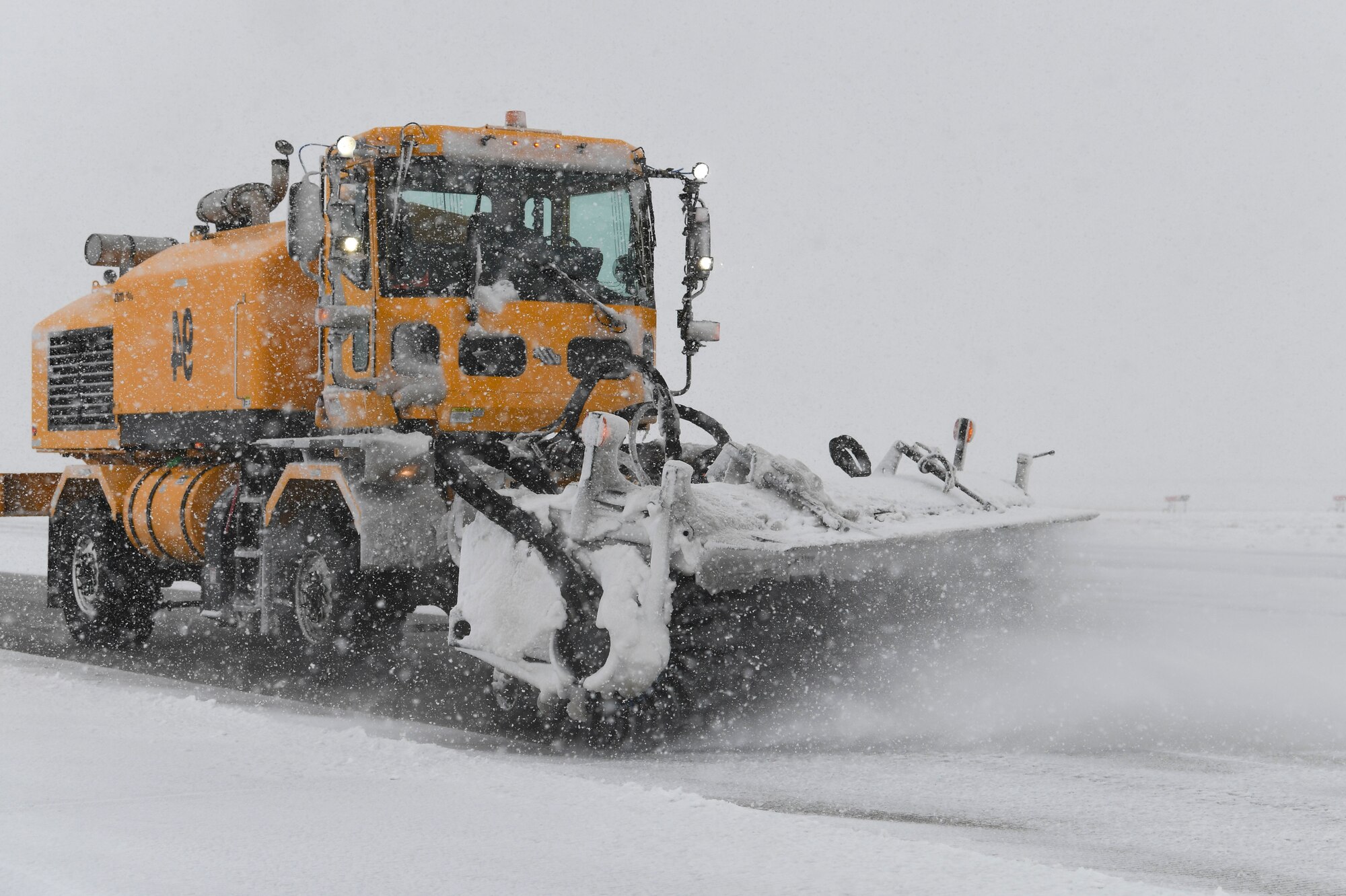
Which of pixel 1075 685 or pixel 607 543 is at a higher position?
pixel 607 543

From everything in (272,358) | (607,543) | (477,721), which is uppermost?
(272,358)

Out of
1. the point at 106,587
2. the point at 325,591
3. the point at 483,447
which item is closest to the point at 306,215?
the point at 483,447

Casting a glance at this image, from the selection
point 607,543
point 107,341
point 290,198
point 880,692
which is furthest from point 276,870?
point 107,341

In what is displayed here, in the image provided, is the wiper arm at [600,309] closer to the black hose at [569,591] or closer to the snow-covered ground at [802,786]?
the black hose at [569,591]

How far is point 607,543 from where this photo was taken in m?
6.15

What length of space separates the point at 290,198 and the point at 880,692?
3968 mm

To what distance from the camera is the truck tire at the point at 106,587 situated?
1047 centimetres

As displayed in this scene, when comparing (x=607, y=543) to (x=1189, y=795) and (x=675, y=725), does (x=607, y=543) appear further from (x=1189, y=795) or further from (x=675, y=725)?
(x=1189, y=795)

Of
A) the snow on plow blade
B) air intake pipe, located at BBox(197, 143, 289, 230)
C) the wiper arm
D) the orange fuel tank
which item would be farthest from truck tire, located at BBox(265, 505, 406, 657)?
air intake pipe, located at BBox(197, 143, 289, 230)

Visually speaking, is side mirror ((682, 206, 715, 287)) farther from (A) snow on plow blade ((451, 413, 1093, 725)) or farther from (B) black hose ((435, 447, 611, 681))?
(B) black hose ((435, 447, 611, 681))

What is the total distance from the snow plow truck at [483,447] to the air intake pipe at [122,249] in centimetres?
20

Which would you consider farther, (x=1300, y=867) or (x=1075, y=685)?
(x=1075, y=685)

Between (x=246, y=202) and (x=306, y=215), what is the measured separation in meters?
2.08

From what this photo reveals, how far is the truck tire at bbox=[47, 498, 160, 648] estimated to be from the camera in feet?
34.3
